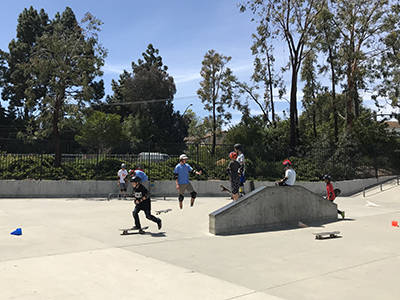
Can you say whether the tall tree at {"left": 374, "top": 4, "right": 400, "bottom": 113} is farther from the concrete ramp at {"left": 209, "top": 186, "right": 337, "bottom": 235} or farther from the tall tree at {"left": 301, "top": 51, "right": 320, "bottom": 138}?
the concrete ramp at {"left": 209, "top": 186, "right": 337, "bottom": 235}

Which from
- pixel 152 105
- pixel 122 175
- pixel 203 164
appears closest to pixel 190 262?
pixel 122 175

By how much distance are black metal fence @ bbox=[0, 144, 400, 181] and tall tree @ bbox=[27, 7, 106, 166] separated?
1.19 metres

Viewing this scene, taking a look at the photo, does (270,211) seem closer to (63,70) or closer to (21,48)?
(63,70)

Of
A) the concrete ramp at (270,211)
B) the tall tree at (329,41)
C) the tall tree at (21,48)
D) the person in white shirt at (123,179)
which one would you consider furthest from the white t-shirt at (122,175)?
the tall tree at (21,48)

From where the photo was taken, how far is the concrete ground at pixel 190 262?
466 centimetres

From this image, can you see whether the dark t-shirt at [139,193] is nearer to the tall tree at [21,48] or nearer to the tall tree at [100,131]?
the tall tree at [100,131]

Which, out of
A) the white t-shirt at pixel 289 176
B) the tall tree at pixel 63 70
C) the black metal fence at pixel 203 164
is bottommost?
the white t-shirt at pixel 289 176

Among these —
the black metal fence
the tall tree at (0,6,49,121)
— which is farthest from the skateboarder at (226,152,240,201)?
the tall tree at (0,6,49,121)

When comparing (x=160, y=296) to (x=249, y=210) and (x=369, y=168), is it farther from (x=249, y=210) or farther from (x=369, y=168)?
(x=369, y=168)

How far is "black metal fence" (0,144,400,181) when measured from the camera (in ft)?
62.2

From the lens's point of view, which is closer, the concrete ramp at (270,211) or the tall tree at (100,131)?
the concrete ramp at (270,211)

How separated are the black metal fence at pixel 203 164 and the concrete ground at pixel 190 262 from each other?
9.22 meters

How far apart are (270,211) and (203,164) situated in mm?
11857

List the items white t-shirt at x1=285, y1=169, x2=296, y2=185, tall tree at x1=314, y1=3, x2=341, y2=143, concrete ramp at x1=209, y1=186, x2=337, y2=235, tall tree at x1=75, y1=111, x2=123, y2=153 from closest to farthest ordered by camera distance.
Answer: concrete ramp at x1=209, y1=186, x2=337, y2=235
white t-shirt at x1=285, y1=169, x2=296, y2=185
tall tree at x1=314, y1=3, x2=341, y2=143
tall tree at x1=75, y1=111, x2=123, y2=153
